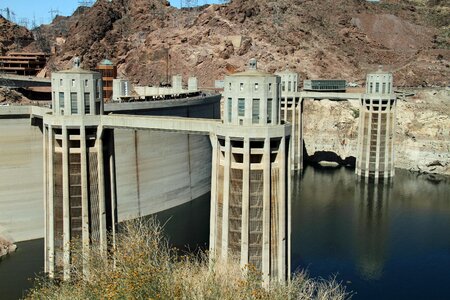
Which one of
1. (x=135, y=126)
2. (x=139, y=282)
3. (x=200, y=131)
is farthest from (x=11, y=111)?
(x=139, y=282)

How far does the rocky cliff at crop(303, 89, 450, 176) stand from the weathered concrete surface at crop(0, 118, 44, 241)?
183 feet

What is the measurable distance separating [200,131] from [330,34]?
98.3m

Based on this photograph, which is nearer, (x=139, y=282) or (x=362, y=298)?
(x=139, y=282)

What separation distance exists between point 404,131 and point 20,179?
212 ft

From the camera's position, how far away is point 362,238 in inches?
2146

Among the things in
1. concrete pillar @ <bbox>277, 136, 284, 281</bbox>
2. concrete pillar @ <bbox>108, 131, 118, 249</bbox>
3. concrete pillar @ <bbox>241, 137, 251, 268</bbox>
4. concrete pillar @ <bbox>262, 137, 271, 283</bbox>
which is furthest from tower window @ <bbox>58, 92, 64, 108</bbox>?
concrete pillar @ <bbox>277, 136, 284, 281</bbox>

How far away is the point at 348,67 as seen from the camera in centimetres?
11812

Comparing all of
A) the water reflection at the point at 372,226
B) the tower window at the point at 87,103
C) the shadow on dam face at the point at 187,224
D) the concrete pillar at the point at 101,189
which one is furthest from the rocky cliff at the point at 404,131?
the tower window at the point at 87,103

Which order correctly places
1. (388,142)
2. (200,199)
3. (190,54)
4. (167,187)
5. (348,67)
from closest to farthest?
1. (167,187)
2. (200,199)
3. (388,142)
4. (190,54)
5. (348,67)

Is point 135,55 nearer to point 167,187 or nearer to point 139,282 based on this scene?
point 167,187

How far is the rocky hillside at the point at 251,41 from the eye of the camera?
4262 inches

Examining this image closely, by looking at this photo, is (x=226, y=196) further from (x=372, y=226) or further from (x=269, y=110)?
(x=372, y=226)

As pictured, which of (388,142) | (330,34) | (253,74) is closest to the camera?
(253,74)

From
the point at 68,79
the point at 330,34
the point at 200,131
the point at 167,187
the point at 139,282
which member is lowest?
the point at 167,187
